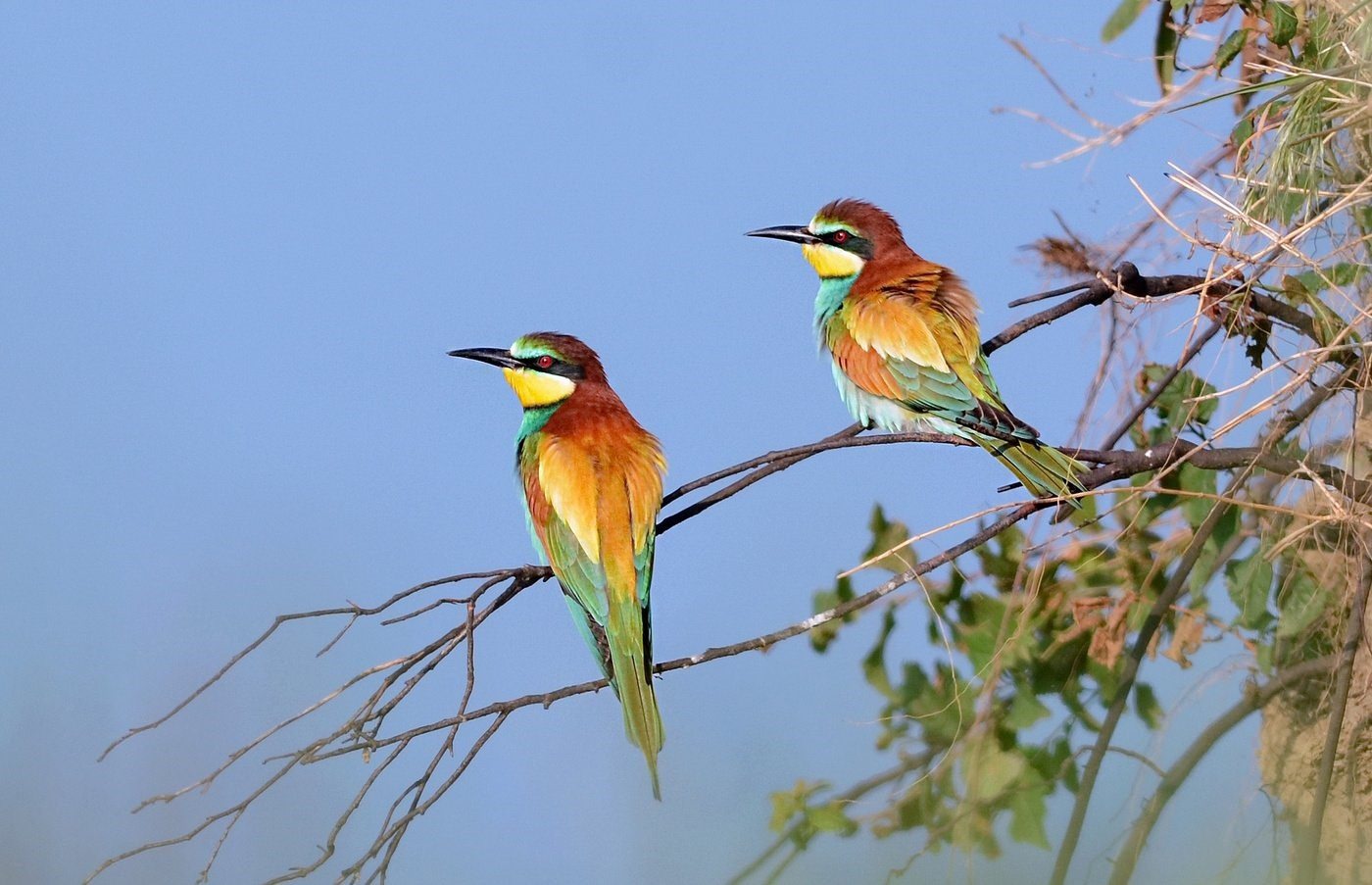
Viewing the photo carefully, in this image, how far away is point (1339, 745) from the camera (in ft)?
8.33

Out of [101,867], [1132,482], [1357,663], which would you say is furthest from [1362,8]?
[101,867]

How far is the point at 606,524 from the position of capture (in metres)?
2.19

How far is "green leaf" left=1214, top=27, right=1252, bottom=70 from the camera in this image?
2359mm

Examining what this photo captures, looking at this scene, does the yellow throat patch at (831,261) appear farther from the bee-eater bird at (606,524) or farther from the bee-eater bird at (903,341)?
the bee-eater bird at (606,524)

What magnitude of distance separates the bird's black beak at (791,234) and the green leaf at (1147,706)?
105 centimetres

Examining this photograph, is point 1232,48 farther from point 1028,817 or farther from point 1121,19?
point 1028,817

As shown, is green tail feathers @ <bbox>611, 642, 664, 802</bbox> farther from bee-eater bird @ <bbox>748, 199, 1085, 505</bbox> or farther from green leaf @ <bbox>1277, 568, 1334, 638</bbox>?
green leaf @ <bbox>1277, 568, 1334, 638</bbox>

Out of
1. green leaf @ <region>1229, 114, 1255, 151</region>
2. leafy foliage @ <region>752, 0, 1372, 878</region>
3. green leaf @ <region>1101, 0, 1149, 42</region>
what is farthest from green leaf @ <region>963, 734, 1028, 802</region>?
green leaf @ <region>1101, 0, 1149, 42</region>

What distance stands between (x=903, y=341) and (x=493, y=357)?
2.34 feet

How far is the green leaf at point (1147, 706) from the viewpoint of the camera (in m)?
2.54

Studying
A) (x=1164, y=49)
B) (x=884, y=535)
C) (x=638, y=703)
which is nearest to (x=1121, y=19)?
(x=1164, y=49)

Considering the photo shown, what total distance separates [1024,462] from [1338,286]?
550mm

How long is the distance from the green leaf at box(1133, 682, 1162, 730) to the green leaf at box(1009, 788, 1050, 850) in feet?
0.80

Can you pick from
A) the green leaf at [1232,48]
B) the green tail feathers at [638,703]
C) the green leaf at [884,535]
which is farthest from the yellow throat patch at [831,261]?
the green tail feathers at [638,703]
